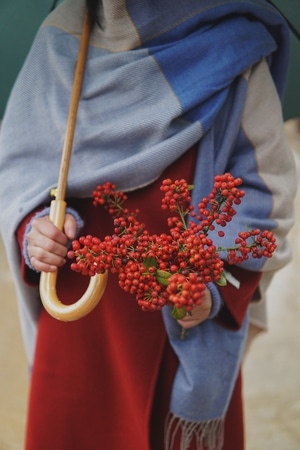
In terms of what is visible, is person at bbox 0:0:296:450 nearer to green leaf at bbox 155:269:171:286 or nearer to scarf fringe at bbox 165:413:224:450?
scarf fringe at bbox 165:413:224:450

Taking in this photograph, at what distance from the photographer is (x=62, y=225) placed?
2.75ft

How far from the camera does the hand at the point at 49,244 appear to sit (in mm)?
823

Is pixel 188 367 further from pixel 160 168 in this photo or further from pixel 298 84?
pixel 298 84

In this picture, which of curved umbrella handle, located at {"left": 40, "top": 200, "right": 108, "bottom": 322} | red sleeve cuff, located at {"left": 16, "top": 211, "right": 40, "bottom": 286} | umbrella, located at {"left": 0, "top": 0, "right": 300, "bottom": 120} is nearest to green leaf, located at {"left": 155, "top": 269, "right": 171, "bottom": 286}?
curved umbrella handle, located at {"left": 40, "top": 200, "right": 108, "bottom": 322}

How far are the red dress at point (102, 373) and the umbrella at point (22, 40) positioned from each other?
29cm

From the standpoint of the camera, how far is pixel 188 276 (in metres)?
0.57

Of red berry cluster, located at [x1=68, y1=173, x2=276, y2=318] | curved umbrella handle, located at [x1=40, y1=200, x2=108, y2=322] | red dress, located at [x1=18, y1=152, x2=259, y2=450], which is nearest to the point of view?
red berry cluster, located at [x1=68, y1=173, x2=276, y2=318]

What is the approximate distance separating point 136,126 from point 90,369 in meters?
0.42

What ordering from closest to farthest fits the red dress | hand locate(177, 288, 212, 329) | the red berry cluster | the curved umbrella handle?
1. the red berry cluster
2. the curved umbrella handle
3. hand locate(177, 288, 212, 329)
4. the red dress

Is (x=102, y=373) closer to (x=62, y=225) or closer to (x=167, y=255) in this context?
(x=62, y=225)

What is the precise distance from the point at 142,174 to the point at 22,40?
1.14 ft

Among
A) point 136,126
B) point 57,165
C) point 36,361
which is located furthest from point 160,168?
point 36,361

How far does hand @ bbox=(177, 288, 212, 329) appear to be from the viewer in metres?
0.83

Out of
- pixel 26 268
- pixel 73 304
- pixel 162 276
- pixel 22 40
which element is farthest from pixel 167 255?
pixel 22 40
